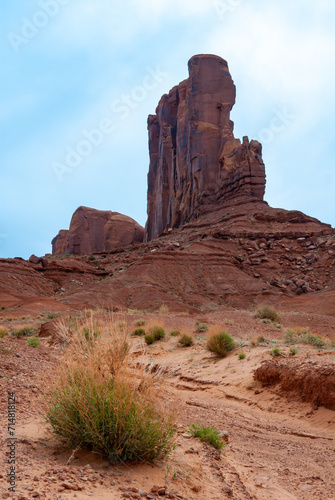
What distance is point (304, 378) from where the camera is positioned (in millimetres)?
8203

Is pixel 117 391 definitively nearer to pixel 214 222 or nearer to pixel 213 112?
pixel 214 222

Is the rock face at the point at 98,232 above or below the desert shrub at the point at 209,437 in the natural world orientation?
above

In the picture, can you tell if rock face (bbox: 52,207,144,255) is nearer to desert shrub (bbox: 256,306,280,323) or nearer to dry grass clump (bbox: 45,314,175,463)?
desert shrub (bbox: 256,306,280,323)

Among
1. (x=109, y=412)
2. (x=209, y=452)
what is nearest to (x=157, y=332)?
(x=209, y=452)

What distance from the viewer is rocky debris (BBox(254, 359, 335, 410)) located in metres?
7.60

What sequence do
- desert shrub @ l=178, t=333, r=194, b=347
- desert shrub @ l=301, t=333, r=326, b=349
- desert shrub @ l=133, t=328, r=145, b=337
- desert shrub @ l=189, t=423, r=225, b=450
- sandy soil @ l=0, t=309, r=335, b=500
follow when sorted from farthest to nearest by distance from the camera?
desert shrub @ l=133, t=328, r=145, b=337
desert shrub @ l=178, t=333, r=194, b=347
desert shrub @ l=301, t=333, r=326, b=349
desert shrub @ l=189, t=423, r=225, b=450
sandy soil @ l=0, t=309, r=335, b=500

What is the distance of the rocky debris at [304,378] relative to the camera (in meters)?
7.60

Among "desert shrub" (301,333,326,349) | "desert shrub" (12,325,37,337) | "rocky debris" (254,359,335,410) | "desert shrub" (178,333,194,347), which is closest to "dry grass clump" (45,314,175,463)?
"rocky debris" (254,359,335,410)

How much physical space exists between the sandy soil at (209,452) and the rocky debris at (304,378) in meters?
0.15

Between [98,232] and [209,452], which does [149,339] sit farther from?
[98,232]

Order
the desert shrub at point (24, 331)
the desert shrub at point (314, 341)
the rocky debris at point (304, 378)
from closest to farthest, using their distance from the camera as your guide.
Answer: the rocky debris at point (304, 378), the desert shrub at point (314, 341), the desert shrub at point (24, 331)

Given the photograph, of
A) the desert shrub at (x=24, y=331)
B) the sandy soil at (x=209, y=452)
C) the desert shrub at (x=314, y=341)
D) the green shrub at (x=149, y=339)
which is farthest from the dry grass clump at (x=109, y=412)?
the desert shrub at (x=24, y=331)

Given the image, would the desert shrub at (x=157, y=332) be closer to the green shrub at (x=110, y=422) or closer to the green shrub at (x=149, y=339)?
the green shrub at (x=149, y=339)

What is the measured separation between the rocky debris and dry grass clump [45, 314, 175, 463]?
4.76 m
